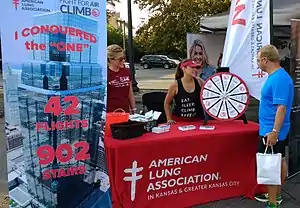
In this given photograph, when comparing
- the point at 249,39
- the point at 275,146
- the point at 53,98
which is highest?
the point at 249,39

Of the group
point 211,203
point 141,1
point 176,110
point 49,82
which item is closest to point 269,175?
point 211,203

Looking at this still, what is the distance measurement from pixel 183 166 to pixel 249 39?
174cm

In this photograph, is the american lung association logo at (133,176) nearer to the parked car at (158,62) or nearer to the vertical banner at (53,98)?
the vertical banner at (53,98)

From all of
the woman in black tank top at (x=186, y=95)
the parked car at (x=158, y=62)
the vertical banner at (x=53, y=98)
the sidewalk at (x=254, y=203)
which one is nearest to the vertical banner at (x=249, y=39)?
the woman in black tank top at (x=186, y=95)

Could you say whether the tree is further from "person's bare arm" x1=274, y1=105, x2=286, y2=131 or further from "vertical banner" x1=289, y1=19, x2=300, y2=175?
"person's bare arm" x1=274, y1=105, x2=286, y2=131

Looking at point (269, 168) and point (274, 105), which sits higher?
point (274, 105)

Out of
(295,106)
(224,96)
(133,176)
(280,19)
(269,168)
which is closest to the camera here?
(133,176)

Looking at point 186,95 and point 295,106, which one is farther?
point 295,106

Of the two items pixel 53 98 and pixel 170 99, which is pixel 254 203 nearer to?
pixel 170 99

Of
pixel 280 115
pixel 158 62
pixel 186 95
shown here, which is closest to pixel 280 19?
pixel 186 95

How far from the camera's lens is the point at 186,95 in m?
4.50

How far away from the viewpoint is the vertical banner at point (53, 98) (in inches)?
119

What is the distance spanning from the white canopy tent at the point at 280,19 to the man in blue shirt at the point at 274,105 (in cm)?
350

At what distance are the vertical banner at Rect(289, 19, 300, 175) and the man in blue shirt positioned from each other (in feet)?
3.53
